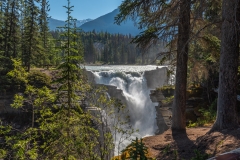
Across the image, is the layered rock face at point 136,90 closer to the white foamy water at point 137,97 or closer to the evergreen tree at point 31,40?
the white foamy water at point 137,97

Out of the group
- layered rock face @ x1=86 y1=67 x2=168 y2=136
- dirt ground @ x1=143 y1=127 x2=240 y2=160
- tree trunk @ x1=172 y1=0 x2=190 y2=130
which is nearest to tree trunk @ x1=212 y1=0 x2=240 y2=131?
dirt ground @ x1=143 y1=127 x2=240 y2=160

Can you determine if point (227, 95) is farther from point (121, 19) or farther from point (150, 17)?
point (121, 19)

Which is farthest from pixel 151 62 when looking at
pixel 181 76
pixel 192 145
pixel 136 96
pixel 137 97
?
pixel 136 96

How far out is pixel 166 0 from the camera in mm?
6465

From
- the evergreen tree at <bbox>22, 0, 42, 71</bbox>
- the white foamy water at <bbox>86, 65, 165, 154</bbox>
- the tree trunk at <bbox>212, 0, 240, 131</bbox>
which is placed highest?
the evergreen tree at <bbox>22, 0, 42, 71</bbox>

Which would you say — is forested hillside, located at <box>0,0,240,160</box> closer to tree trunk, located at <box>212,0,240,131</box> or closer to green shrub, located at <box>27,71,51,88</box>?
tree trunk, located at <box>212,0,240,131</box>

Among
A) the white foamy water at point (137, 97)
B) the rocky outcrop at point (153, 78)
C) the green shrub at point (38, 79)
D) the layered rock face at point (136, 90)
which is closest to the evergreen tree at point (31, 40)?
the green shrub at point (38, 79)

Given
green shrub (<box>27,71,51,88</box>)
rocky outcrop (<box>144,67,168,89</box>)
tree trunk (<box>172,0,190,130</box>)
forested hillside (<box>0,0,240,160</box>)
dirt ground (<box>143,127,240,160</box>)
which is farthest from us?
rocky outcrop (<box>144,67,168,89</box>)

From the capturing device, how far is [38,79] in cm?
1700

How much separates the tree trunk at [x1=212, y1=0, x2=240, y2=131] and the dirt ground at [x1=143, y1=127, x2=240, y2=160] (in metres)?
0.43

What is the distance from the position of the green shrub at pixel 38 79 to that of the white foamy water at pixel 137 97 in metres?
8.21

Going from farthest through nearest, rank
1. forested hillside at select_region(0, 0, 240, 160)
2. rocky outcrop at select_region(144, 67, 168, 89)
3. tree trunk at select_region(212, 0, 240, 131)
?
1. rocky outcrop at select_region(144, 67, 168, 89)
2. tree trunk at select_region(212, 0, 240, 131)
3. forested hillside at select_region(0, 0, 240, 160)

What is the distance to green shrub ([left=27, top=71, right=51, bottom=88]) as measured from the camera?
1669 cm

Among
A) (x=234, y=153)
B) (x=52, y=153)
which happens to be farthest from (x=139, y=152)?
(x=52, y=153)
